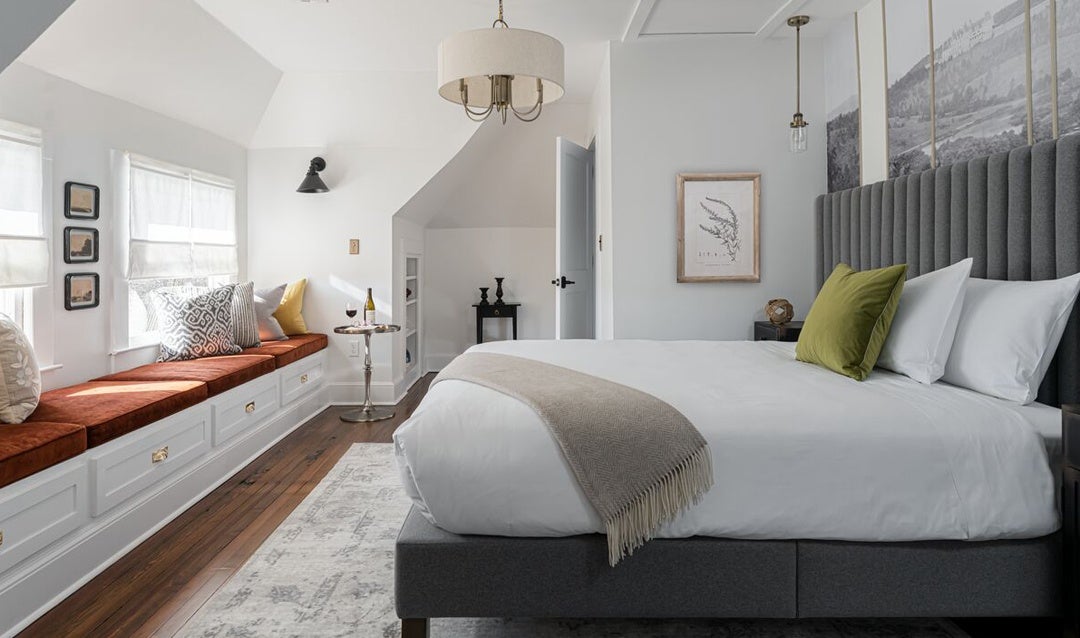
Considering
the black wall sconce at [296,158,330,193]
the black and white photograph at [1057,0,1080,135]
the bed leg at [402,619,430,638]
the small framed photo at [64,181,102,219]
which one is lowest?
the bed leg at [402,619,430,638]

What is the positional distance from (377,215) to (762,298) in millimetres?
2785

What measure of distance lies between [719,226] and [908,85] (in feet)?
4.14

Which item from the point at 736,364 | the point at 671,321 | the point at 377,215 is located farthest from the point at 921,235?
the point at 377,215

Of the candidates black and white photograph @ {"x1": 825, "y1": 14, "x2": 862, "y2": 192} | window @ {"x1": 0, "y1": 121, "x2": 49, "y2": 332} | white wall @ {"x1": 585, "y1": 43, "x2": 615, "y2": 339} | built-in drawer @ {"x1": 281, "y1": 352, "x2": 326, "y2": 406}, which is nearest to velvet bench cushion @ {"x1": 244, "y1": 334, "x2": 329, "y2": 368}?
built-in drawer @ {"x1": 281, "y1": 352, "x2": 326, "y2": 406}

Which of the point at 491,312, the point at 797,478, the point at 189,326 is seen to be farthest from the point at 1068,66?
the point at 491,312

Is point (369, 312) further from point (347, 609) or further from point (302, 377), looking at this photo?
point (347, 609)

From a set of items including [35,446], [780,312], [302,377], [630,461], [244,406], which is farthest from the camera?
[302,377]

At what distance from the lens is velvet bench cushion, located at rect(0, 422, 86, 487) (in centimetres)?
195

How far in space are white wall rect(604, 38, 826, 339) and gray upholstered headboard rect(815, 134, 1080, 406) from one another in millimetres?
740

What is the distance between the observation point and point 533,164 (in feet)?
19.7

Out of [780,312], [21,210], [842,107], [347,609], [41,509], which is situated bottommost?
[347,609]

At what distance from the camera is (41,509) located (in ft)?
6.89

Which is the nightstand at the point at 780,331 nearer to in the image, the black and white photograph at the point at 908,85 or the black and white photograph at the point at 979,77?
the black and white photograph at the point at 908,85

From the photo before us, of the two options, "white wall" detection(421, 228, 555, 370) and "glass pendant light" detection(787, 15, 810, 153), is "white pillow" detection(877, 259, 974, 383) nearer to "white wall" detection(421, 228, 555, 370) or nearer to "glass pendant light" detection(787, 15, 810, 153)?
"glass pendant light" detection(787, 15, 810, 153)
